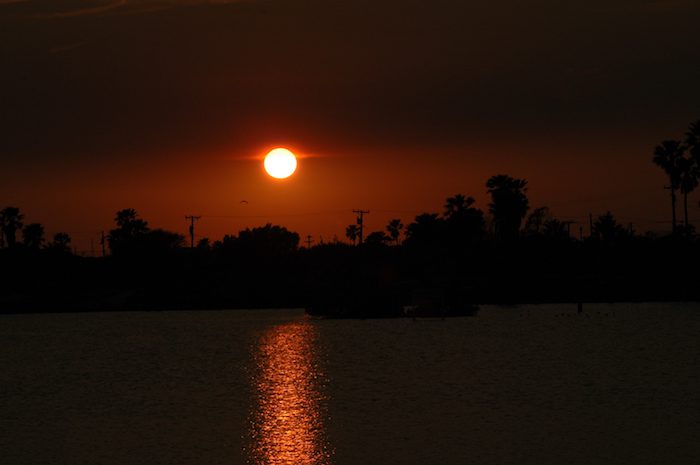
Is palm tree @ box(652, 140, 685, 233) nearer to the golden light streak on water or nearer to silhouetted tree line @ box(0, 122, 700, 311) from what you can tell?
silhouetted tree line @ box(0, 122, 700, 311)

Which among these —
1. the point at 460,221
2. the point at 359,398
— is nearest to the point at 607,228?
the point at 460,221

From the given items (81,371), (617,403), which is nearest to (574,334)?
(81,371)

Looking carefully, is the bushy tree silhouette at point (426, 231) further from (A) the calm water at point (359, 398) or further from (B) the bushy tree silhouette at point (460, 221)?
(A) the calm water at point (359, 398)

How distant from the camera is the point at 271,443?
38.8 m

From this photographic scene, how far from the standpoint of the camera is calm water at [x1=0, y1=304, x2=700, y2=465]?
37.5 m

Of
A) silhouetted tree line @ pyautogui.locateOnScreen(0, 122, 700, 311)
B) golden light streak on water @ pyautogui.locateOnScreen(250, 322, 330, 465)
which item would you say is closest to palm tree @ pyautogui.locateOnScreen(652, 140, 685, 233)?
silhouetted tree line @ pyautogui.locateOnScreen(0, 122, 700, 311)

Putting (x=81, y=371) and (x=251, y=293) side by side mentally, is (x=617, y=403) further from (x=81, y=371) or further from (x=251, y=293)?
(x=251, y=293)

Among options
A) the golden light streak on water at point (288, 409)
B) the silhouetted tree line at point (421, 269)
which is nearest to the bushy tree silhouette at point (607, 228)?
the silhouetted tree line at point (421, 269)

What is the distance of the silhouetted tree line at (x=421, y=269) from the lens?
160 meters

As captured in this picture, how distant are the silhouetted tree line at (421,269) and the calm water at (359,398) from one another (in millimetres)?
45038

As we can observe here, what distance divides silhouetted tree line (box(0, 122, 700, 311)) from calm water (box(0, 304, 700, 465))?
45.0 meters

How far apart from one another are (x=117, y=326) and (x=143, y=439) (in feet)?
354

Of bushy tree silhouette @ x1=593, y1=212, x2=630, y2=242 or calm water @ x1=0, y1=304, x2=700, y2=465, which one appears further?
bushy tree silhouette @ x1=593, y1=212, x2=630, y2=242

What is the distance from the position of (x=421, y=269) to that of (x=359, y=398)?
11687cm
